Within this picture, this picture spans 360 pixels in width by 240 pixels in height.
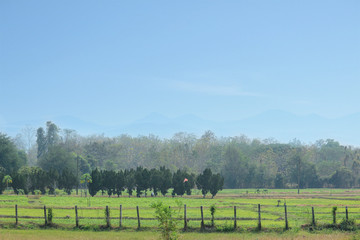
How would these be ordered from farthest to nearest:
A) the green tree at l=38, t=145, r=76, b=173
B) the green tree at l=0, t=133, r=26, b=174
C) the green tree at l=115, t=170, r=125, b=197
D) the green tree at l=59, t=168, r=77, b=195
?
the green tree at l=38, t=145, r=76, b=173 < the green tree at l=0, t=133, r=26, b=174 < the green tree at l=59, t=168, r=77, b=195 < the green tree at l=115, t=170, r=125, b=197

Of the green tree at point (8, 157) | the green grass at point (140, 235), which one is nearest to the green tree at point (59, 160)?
the green tree at point (8, 157)

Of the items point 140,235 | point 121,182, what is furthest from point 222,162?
point 140,235

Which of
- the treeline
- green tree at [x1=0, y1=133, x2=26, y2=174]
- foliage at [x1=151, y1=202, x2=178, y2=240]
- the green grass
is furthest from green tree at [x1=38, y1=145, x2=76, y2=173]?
foliage at [x1=151, y1=202, x2=178, y2=240]

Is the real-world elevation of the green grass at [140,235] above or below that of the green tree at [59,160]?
below

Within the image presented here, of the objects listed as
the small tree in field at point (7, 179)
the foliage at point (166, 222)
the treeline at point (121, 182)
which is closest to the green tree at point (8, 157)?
the treeline at point (121, 182)

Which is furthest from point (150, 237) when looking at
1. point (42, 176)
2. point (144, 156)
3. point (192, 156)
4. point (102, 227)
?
point (144, 156)

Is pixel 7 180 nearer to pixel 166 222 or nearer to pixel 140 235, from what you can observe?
pixel 140 235

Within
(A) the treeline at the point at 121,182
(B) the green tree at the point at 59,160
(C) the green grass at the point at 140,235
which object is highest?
(B) the green tree at the point at 59,160

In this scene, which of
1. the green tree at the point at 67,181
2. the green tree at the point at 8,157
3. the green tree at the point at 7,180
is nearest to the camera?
the green tree at the point at 7,180

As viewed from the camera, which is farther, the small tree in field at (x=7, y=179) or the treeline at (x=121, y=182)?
the treeline at (x=121, y=182)

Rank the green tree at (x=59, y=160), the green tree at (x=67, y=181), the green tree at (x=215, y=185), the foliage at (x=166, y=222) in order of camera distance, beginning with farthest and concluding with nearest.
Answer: the green tree at (x=59, y=160) → the green tree at (x=67, y=181) → the green tree at (x=215, y=185) → the foliage at (x=166, y=222)

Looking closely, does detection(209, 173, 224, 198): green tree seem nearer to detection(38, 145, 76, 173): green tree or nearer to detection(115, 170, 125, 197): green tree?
detection(115, 170, 125, 197): green tree

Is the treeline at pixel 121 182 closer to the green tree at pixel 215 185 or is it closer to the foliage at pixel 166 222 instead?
the green tree at pixel 215 185

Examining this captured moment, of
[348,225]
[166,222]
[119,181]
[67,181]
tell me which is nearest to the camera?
[166,222]
